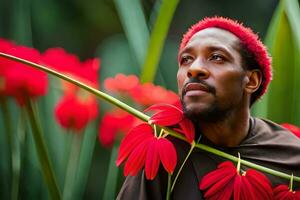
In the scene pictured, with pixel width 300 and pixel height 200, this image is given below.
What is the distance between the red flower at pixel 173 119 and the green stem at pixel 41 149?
0.12 metres

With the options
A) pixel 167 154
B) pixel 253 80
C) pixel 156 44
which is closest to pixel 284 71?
pixel 156 44

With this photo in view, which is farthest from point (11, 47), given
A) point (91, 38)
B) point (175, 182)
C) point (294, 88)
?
point (91, 38)

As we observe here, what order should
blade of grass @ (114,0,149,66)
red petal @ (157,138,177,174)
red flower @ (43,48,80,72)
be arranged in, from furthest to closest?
blade of grass @ (114,0,149,66) < red flower @ (43,48,80,72) < red petal @ (157,138,177,174)

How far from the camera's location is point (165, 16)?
0.85 metres

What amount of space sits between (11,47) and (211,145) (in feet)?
0.80

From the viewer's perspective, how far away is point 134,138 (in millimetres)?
579

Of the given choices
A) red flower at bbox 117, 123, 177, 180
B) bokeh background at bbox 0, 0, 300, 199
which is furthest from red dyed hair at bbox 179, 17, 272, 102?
bokeh background at bbox 0, 0, 300, 199

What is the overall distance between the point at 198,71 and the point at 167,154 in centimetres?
8

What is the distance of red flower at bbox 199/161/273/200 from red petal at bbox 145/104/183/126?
0.06m

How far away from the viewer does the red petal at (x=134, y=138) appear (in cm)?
58

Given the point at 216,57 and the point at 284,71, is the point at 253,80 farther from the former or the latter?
the point at 284,71

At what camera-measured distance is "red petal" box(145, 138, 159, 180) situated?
1.86ft

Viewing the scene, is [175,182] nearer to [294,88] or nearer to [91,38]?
[294,88]

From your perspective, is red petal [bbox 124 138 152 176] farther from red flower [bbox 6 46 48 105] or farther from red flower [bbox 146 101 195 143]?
red flower [bbox 6 46 48 105]
